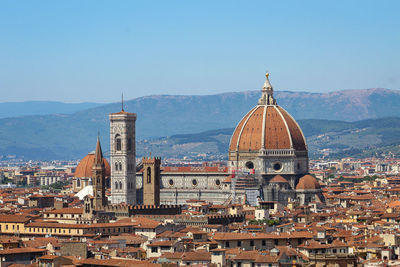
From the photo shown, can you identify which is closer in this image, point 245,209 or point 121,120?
point 245,209

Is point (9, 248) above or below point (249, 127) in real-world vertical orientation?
below

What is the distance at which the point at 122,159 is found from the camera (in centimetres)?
13675

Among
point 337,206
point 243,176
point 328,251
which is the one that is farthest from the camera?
point 243,176

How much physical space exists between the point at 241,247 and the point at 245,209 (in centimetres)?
4454

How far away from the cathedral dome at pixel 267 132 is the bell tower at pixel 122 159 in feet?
45.5

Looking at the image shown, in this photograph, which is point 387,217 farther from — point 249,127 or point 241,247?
point 249,127

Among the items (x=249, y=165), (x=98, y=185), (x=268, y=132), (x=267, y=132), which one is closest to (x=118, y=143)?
(x=249, y=165)

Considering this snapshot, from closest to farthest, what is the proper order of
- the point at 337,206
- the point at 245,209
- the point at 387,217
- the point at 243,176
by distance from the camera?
the point at 387,217
the point at 245,209
the point at 337,206
the point at 243,176

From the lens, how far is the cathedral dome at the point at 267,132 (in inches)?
5586

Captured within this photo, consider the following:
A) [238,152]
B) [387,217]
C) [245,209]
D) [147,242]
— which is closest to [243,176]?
[238,152]

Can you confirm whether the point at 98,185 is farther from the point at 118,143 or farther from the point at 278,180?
the point at 278,180

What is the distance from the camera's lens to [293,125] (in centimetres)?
14462

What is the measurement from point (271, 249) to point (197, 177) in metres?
77.1

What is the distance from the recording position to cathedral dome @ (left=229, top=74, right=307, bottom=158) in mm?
141875
